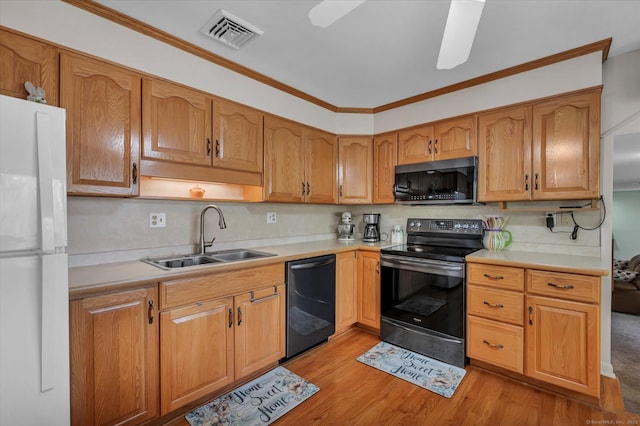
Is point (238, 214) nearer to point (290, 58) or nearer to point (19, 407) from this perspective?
point (290, 58)

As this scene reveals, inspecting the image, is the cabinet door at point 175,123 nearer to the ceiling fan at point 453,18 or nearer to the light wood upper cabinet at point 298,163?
the light wood upper cabinet at point 298,163

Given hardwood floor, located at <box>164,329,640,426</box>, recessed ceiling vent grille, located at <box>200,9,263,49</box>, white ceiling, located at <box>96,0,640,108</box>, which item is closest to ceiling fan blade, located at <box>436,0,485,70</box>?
white ceiling, located at <box>96,0,640,108</box>

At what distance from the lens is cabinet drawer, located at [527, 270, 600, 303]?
5.83ft

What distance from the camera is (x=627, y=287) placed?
327 centimetres

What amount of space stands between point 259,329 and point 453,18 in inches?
82.1

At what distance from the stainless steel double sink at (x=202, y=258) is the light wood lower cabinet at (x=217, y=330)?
0.77 feet

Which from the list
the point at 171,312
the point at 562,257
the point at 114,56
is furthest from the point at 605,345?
the point at 114,56

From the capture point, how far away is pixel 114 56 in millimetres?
1686

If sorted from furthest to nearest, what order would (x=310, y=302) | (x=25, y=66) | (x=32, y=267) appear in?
1. (x=310, y=302)
2. (x=25, y=66)
3. (x=32, y=267)

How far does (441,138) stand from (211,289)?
2.38 metres

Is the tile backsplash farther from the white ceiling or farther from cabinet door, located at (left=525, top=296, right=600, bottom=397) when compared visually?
the white ceiling

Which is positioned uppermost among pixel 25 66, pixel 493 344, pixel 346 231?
pixel 25 66

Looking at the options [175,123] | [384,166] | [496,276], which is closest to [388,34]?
[384,166]

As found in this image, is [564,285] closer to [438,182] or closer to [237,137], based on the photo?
[438,182]
